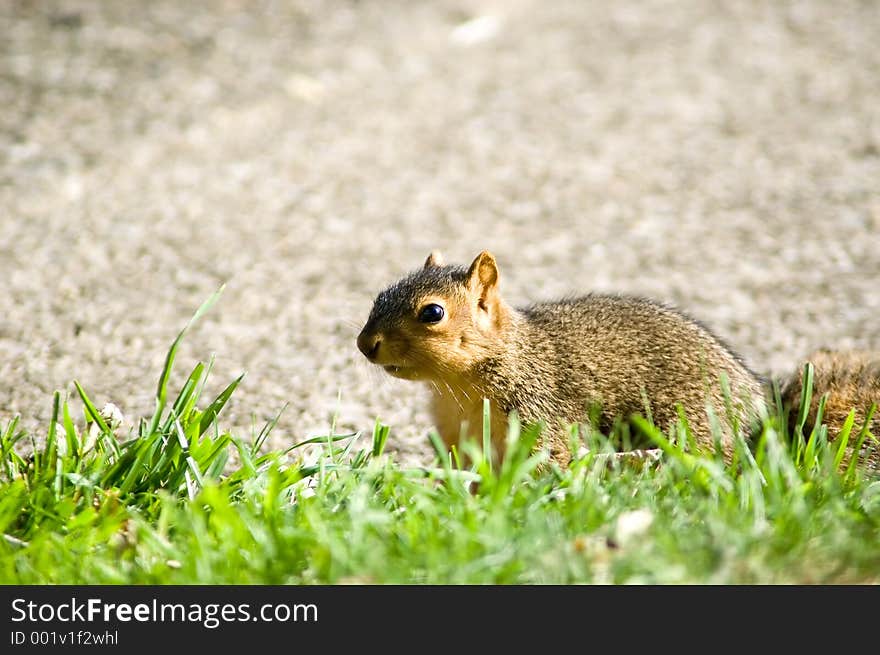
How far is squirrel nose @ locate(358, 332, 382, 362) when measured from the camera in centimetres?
359

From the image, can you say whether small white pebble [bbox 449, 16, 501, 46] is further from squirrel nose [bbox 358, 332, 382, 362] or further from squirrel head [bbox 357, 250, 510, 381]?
squirrel nose [bbox 358, 332, 382, 362]

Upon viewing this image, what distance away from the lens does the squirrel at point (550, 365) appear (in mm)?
3564

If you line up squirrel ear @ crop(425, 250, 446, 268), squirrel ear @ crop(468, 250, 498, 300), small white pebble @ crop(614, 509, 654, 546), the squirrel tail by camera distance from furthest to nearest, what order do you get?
1. squirrel ear @ crop(425, 250, 446, 268)
2. squirrel ear @ crop(468, 250, 498, 300)
3. the squirrel tail
4. small white pebble @ crop(614, 509, 654, 546)

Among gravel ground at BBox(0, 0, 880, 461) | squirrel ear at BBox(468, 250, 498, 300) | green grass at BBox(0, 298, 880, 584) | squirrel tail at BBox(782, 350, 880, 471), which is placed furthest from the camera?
gravel ground at BBox(0, 0, 880, 461)

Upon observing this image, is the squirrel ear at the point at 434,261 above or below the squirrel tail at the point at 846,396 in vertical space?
above

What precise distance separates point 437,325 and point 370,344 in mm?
222

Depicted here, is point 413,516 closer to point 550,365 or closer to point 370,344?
point 370,344

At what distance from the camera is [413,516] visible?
8.71ft

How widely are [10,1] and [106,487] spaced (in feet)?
16.5

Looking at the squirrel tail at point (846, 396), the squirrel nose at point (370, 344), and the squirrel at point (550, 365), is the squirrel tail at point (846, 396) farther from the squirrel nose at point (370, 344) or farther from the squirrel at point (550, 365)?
the squirrel nose at point (370, 344)

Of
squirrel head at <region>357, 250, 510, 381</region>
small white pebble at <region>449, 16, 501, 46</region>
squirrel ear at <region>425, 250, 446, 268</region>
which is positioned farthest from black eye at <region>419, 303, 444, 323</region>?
small white pebble at <region>449, 16, 501, 46</region>

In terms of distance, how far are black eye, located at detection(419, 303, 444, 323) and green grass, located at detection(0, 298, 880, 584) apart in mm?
560

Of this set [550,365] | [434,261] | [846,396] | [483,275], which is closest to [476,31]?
[434,261]

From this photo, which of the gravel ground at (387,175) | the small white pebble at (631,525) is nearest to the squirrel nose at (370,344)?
the gravel ground at (387,175)
